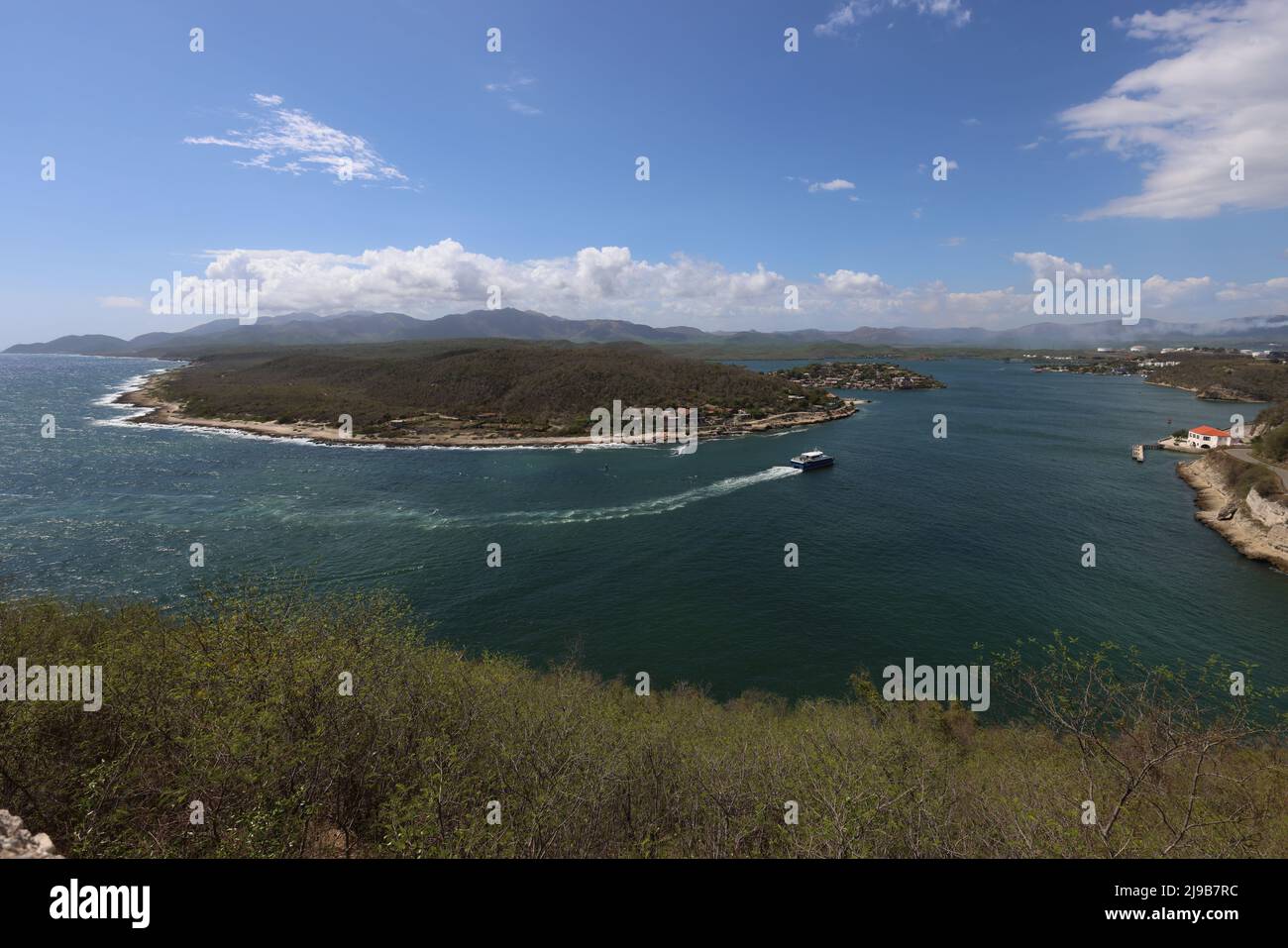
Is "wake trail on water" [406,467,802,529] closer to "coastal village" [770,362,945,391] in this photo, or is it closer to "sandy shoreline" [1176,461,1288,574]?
"sandy shoreline" [1176,461,1288,574]

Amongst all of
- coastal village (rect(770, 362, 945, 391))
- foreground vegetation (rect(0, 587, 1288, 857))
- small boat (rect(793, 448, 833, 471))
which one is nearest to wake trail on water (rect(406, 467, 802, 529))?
small boat (rect(793, 448, 833, 471))

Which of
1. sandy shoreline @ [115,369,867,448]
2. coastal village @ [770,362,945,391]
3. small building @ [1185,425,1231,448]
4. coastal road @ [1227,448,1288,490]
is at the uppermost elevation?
coastal village @ [770,362,945,391]

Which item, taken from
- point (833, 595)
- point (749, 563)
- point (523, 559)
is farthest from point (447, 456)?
point (833, 595)

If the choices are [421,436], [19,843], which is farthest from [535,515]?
[421,436]

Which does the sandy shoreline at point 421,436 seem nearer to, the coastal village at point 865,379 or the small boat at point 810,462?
the small boat at point 810,462

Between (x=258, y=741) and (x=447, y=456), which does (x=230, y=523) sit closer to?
(x=447, y=456)
